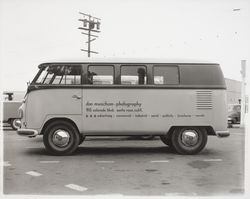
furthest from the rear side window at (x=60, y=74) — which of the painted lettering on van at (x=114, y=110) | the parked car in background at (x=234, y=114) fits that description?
the parked car in background at (x=234, y=114)

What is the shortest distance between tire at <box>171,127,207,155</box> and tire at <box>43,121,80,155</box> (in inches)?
103

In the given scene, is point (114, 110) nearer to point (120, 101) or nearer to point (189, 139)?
point (120, 101)

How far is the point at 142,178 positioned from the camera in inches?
304

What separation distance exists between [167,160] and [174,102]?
1585mm

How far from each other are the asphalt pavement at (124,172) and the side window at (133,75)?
1.97 m

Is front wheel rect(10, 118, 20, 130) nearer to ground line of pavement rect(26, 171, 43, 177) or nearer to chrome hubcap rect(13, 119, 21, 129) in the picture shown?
chrome hubcap rect(13, 119, 21, 129)

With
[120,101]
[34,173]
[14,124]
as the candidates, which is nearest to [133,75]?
[120,101]

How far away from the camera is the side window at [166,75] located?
10.4 meters

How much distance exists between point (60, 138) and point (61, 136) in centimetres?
7

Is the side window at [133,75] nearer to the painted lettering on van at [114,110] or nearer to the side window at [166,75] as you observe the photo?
the side window at [166,75]

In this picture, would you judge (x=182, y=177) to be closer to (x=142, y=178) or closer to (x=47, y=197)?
(x=142, y=178)

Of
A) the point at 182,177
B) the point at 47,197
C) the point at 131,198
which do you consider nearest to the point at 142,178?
the point at 182,177

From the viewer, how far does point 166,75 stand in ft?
34.3

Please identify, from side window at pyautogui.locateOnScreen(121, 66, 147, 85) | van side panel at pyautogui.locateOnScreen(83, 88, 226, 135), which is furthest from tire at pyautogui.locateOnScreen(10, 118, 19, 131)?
side window at pyautogui.locateOnScreen(121, 66, 147, 85)
